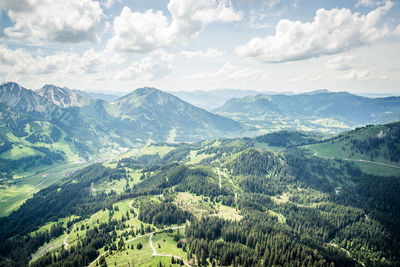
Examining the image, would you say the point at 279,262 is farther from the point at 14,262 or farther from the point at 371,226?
the point at 14,262

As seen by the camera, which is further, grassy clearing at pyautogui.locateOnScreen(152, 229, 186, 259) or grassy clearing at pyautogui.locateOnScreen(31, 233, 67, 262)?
grassy clearing at pyautogui.locateOnScreen(31, 233, 67, 262)

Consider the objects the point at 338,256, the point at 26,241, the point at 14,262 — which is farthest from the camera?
the point at 26,241

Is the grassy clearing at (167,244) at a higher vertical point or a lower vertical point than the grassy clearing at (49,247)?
higher

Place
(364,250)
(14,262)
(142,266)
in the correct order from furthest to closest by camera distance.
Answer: (364,250) < (14,262) < (142,266)

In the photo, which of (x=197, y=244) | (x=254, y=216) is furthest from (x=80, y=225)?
(x=254, y=216)

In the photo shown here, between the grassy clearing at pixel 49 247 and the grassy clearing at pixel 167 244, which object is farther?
the grassy clearing at pixel 49 247

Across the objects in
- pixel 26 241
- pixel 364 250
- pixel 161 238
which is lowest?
pixel 26 241

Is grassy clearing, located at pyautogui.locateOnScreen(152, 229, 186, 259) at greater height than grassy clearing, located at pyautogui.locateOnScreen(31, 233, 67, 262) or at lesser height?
greater

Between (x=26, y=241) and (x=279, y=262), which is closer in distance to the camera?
(x=279, y=262)

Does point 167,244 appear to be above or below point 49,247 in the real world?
above

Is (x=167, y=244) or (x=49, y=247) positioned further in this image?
(x=49, y=247)

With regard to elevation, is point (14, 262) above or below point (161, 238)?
below
